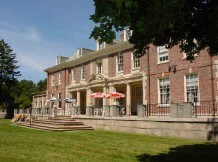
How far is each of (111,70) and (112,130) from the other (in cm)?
838

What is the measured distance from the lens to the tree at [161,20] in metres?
5.56

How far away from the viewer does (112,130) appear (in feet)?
67.9

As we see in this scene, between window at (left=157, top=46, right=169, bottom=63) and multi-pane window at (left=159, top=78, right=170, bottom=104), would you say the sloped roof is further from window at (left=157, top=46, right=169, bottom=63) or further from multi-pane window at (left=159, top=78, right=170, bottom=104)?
multi-pane window at (left=159, top=78, right=170, bottom=104)

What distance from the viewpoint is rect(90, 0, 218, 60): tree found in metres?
5.56

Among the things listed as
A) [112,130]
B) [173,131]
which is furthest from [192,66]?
[112,130]

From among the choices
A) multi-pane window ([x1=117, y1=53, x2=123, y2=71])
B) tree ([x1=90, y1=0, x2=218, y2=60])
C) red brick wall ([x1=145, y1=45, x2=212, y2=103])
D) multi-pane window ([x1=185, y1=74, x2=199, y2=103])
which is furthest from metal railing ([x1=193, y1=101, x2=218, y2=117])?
tree ([x1=90, y1=0, x2=218, y2=60])

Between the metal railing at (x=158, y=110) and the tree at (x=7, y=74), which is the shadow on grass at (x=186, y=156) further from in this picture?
the tree at (x=7, y=74)

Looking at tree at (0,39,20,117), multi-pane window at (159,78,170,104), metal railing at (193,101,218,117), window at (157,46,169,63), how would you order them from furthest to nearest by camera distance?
tree at (0,39,20,117)
window at (157,46,169,63)
multi-pane window at (159,78,170,104)
metal railing at (193,101,218,117)

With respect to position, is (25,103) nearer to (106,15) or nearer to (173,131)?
(173,131)

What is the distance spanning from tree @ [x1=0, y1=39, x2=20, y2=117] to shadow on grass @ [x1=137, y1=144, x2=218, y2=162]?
1838 inches

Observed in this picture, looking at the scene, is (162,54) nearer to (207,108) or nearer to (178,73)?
(178,73)

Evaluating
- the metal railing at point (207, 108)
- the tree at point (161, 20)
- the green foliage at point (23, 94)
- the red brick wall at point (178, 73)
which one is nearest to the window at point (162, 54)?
the red brick wall at point (178, 73)

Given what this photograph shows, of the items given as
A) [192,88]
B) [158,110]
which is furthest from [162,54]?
[158,110]

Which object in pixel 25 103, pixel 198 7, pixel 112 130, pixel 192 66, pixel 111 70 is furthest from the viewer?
pixel 25 103
